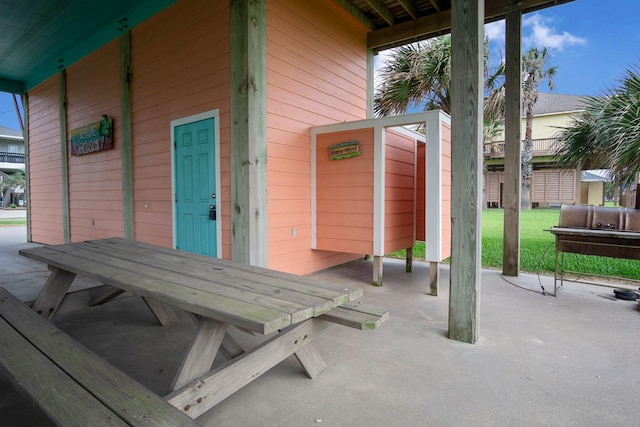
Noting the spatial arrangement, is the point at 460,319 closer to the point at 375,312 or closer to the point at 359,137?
the point at 375,312

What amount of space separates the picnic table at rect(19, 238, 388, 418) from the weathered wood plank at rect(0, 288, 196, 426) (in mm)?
185

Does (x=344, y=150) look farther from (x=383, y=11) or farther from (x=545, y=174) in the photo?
(x=545, y=174)

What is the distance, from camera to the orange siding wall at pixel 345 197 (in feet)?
13.3

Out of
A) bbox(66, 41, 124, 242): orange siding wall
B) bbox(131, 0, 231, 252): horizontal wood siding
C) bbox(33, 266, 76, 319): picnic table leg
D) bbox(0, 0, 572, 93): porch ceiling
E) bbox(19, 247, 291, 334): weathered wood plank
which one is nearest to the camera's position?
bbox(19, 247, 291, 334): weathered wood plank

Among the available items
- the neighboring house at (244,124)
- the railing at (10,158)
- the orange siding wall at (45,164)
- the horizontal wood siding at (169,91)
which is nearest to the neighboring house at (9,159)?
the railing at (10,158)

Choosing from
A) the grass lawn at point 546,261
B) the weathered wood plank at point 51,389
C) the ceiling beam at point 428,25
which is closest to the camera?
the weathered wood plank at point 51,389

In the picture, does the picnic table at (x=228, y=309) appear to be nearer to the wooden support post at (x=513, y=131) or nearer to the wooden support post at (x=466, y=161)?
the wooden support post at (x=466, y=161)

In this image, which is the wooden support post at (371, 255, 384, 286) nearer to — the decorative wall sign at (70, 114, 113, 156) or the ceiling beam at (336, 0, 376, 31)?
the ceiling beam at (336, 0, 376, 31)

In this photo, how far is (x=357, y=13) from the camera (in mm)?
5180

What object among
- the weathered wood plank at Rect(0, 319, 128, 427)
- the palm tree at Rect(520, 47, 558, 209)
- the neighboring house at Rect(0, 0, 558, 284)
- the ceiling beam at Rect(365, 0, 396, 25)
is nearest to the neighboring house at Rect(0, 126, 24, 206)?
the neighboring house at Rect(0, 0, 558, 284)

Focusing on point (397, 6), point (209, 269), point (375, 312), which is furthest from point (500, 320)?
point (397, 6)

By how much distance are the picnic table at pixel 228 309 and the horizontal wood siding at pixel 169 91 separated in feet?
6.42

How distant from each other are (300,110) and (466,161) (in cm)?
257

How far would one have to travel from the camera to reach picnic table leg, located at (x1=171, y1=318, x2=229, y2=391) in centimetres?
139
